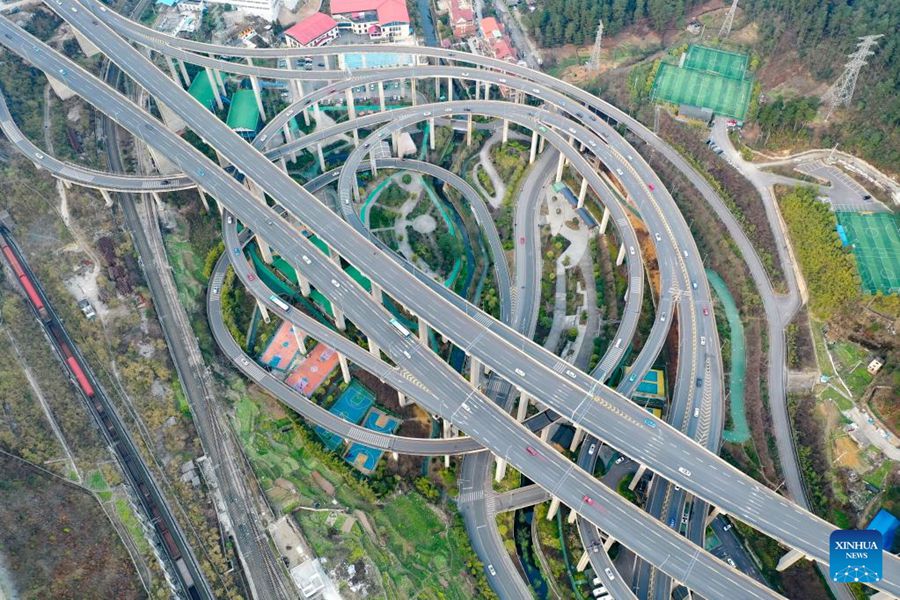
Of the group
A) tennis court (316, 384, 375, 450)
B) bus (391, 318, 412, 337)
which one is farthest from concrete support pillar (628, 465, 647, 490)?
tennis court (316, 384, 375, 450)

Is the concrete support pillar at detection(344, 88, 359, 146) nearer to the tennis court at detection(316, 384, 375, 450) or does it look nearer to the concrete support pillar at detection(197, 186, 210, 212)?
the concrete support pillar at detection(197, 186, 210, 212)

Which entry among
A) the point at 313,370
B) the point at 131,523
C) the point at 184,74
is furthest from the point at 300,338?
the point at 184,74

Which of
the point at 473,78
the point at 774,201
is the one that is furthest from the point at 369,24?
the point at 774,201

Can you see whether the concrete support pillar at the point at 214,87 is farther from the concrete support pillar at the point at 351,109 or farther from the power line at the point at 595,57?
the power line at the point at 595,57

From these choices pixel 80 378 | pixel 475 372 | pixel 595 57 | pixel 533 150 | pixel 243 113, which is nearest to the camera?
pixel 475 372

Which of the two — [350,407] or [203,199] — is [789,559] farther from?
[203,199]

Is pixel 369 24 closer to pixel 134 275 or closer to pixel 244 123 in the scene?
pixel 244 123
